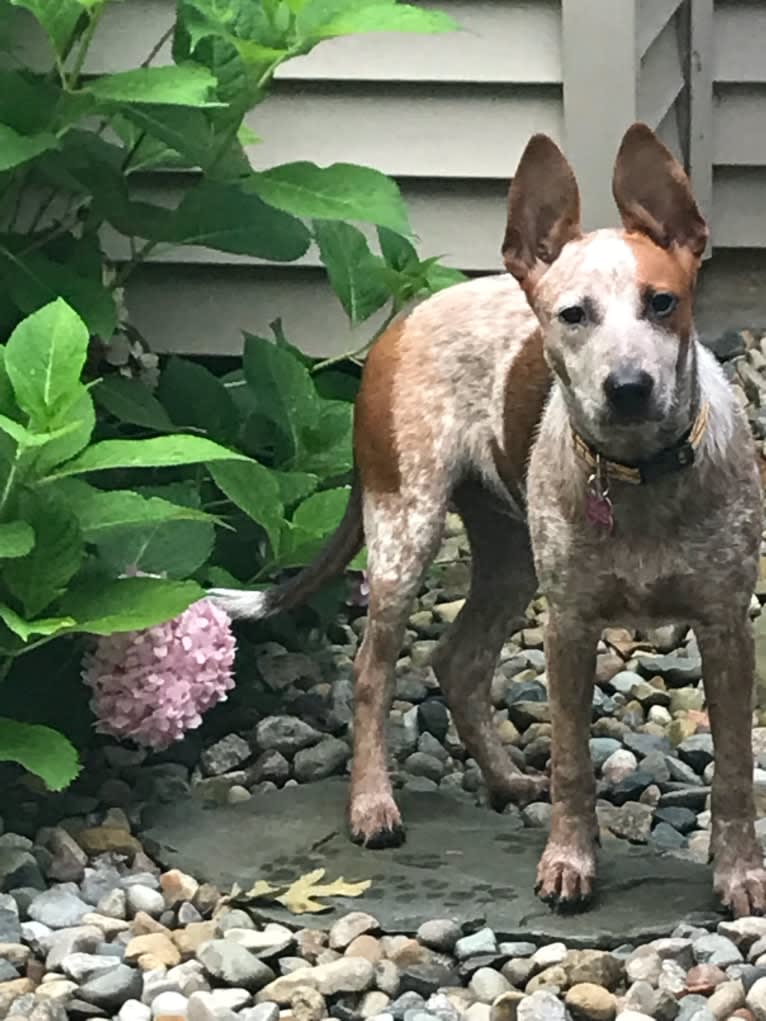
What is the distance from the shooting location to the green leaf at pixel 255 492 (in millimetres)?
4031

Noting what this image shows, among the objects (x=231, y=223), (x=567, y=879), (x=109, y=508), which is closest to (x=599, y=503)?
(x=567, y=879)

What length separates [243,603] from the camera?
3.97 meters

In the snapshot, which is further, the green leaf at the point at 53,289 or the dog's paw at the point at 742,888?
the green leaf at the point at 53,289

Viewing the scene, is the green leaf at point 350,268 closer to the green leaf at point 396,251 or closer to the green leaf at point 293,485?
the green leaf at point 396,251

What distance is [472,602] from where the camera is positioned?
3.91 m

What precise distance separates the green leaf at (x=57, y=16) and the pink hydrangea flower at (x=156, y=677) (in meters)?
1.21

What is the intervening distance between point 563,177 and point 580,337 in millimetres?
345

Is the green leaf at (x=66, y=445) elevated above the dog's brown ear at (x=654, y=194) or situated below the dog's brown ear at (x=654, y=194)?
below

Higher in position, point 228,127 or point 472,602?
point 228,127

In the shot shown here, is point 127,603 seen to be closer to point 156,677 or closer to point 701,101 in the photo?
point 156,677

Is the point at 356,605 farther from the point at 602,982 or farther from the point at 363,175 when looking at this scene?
the point at 602,982

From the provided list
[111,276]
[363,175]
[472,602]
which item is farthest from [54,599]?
[111,276]

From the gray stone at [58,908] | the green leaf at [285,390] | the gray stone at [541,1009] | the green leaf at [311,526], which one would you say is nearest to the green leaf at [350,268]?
the green leaf at [285,390]

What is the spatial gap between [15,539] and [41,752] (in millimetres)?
402
